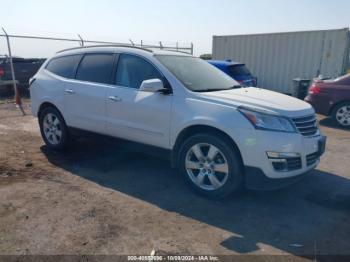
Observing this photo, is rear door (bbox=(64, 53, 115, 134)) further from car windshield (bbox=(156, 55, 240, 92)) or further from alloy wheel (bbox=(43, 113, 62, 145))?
car windshield (bbox=(156, 55, 240, 92))

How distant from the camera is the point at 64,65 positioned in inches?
220

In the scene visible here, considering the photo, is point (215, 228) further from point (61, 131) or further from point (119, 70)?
point (61, 131)

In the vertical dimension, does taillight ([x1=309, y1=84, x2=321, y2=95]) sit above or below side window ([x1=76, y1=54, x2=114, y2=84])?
below

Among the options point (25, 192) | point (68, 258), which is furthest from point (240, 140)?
point (25, 192)

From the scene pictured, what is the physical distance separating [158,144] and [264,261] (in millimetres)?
Result: 2092

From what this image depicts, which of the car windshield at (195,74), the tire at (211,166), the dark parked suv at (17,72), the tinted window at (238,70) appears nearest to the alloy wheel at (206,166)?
the tire at (211,166)

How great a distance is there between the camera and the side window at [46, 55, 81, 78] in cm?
543

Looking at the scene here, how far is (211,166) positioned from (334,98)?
5840mm

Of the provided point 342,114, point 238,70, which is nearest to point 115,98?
point 238,70

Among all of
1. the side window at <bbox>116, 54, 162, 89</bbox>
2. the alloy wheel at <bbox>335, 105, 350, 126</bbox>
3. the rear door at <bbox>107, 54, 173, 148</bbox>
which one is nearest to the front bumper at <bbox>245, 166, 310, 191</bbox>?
the rear door at <bbox>107, 54, 173, 148</bbox>

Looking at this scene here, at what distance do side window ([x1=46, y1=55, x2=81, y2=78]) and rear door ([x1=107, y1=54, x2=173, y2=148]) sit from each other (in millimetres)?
1036

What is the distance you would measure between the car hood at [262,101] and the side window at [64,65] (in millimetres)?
2493

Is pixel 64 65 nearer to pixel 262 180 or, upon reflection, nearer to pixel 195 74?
pixel 195 74

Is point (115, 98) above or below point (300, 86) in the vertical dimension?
above
